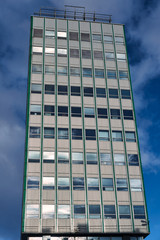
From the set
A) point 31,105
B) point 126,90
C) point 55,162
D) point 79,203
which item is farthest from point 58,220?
point 126,90

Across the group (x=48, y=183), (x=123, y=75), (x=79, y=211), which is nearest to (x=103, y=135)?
(x=48, y=183)

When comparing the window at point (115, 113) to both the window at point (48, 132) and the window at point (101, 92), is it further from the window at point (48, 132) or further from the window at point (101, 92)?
the window at point (48, 132)

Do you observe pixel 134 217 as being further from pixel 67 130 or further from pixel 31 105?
pixel 31 105

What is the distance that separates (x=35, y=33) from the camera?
64.1m

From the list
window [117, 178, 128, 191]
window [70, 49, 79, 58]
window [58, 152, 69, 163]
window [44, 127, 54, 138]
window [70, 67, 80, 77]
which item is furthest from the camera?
window [70, 49, 79, 58]

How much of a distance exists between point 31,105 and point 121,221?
2300cm

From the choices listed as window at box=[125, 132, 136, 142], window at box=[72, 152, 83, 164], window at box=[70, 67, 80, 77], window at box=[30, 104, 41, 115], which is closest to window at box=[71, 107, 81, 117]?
window at box=[30, 104, 41, 115]

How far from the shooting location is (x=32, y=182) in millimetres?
48844

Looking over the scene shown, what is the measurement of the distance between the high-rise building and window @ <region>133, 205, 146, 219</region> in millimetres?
142

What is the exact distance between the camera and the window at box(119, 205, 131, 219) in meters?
48.4

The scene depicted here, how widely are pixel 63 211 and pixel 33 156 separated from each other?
945 cm

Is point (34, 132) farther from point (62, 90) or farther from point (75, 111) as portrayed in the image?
point (62, 90)

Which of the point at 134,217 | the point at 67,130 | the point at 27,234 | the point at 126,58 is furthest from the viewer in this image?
the point at 126,58

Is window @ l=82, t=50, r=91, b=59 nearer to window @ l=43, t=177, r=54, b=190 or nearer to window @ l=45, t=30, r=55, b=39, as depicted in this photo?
window @ l=45, t=30, r=55, b=39
